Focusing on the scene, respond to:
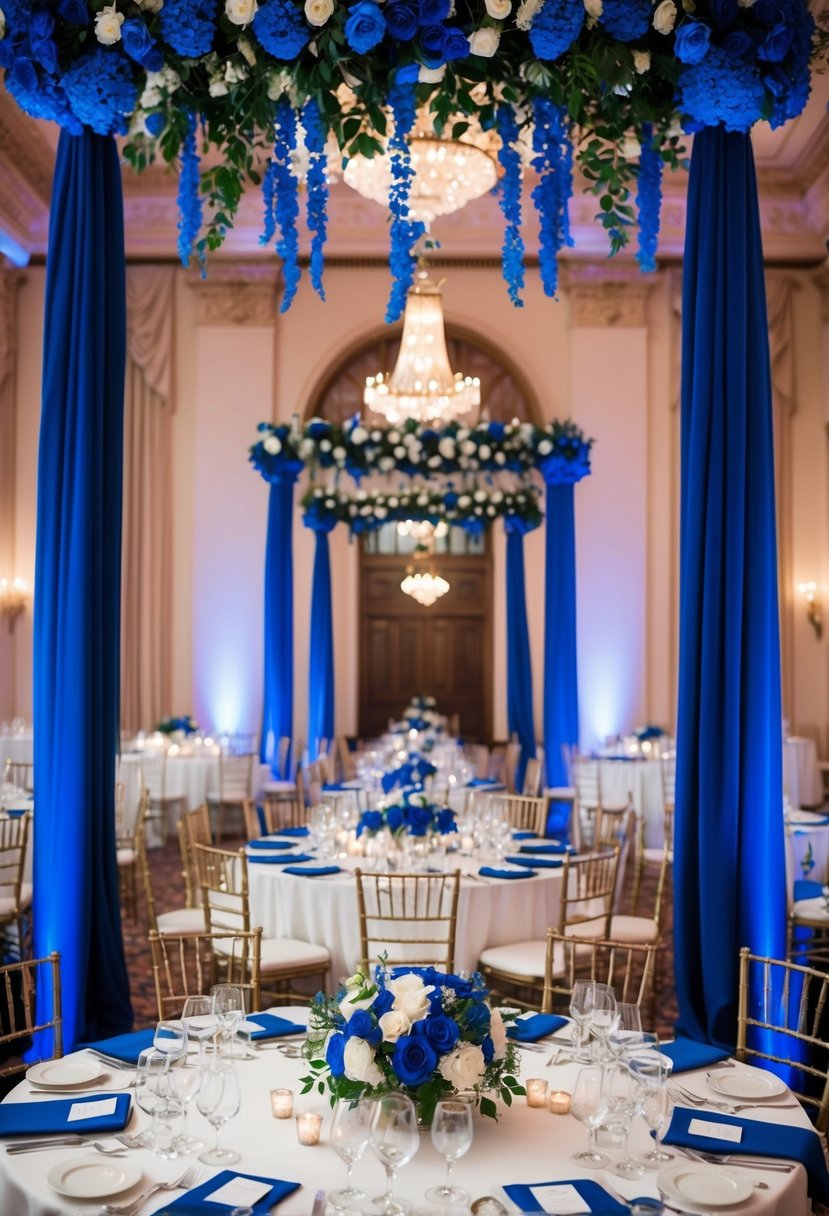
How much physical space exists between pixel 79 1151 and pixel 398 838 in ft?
10.8

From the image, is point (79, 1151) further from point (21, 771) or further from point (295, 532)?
point (295, 532)

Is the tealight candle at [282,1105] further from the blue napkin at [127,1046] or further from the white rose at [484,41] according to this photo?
the white rose at [484,41]

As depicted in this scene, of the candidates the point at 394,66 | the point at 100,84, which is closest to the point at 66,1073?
the point at 100,84

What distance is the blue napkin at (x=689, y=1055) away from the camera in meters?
3.04

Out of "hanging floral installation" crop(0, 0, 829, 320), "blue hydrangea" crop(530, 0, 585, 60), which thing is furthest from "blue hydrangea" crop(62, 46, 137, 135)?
"blue hydrangea" crop(530, 0, 585, 60)

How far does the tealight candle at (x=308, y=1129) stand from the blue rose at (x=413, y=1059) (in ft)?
0.97

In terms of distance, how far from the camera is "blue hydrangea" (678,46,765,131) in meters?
4.07

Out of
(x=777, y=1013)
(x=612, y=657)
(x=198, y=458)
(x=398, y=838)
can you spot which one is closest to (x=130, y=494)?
(x=198, y=458)

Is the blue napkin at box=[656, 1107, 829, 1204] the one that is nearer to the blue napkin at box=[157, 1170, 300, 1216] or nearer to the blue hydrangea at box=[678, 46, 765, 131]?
the blue napkin at box=[157, 1170, 300, 1216]

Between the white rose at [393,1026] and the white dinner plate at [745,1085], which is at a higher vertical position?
the white rose at [393,1026]

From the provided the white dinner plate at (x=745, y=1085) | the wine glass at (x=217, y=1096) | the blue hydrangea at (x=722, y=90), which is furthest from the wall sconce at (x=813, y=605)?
the wine glass at (x=217, y=1096)

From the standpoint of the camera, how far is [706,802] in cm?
438

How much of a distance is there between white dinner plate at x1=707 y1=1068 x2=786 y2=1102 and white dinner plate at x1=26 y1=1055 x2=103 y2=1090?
62.2 inches

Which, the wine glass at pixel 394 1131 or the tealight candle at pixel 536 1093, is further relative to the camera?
the tealight candle at pixel 536 1093
